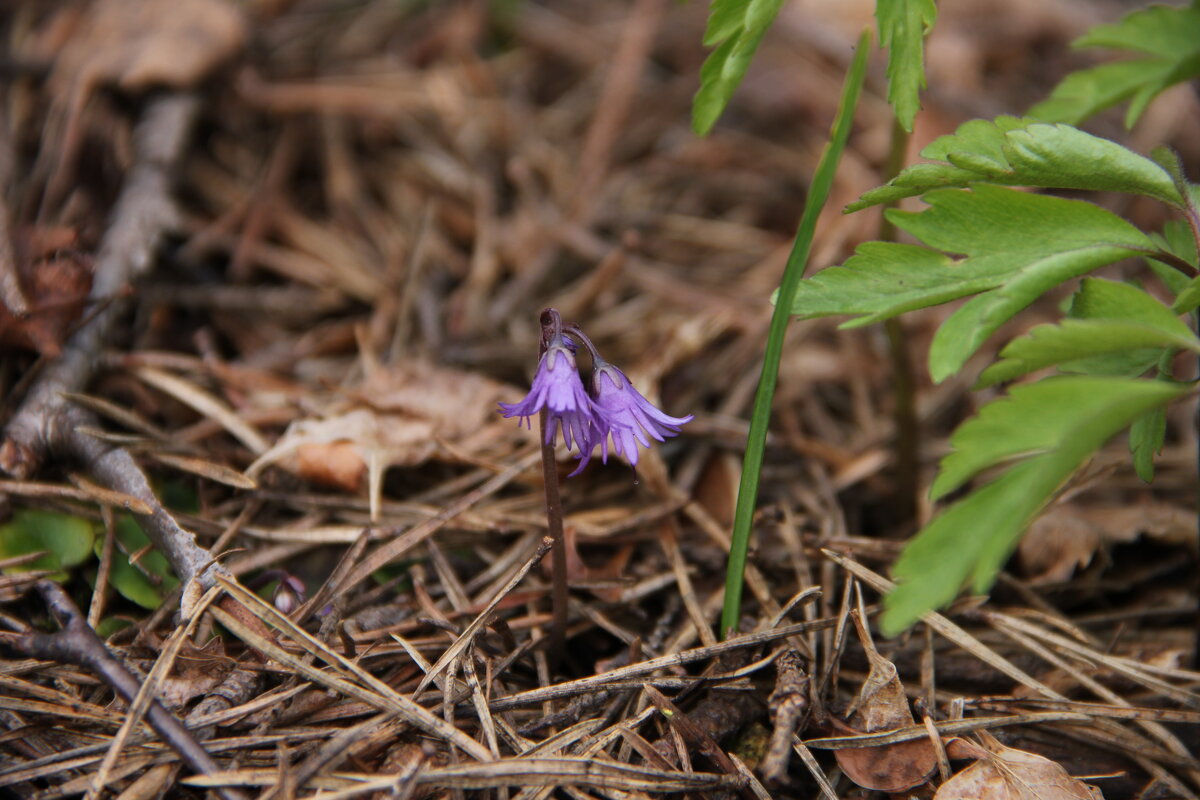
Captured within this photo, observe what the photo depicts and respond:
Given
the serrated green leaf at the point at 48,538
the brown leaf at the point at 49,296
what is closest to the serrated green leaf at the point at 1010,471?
the serrated green leaf at the point at 48,538

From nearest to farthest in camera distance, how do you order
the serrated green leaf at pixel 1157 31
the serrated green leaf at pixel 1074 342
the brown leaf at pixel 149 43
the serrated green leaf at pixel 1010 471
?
the serrated green leaf at pixel 1010 471 → the serrated green leaf at pixel 1074 342 → the serrated green leaf at pixel 1157 31 → the brown leaf at pixel 149 43

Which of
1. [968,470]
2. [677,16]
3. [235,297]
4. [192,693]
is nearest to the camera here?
[968,470]

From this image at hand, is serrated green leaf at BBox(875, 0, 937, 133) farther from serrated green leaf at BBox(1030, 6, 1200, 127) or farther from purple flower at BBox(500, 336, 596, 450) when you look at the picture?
purple flower at BBox(500, 336, 596, 450)

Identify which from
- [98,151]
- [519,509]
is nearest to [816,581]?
[519,509]

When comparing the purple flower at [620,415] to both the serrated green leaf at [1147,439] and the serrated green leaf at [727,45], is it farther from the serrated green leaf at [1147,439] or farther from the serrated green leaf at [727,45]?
the serrated green leaf at [1147,439]

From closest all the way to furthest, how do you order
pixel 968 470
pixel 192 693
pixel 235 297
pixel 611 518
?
1. pixel 968 470
2. pixel 192 693
3. pixel 611 518
4. pixel 235 297

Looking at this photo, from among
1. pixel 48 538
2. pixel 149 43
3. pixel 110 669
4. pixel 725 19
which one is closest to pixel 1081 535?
pixel 725 19

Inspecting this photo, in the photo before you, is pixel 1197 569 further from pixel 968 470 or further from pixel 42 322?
pixel 42 322
